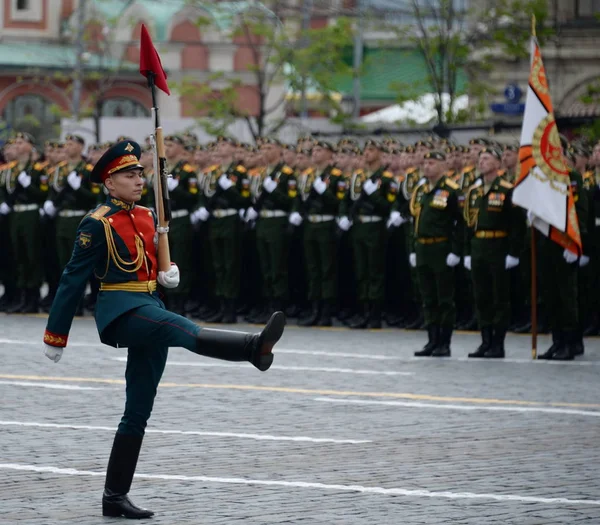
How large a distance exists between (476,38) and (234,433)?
23605 mm

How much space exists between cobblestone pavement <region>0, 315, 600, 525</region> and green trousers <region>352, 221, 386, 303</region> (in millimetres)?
2822

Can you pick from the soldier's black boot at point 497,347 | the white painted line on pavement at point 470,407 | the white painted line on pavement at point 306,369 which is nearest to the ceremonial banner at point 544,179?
the soldier's black boot at point 497,347

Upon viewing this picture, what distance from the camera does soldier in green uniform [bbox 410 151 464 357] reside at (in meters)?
15.1

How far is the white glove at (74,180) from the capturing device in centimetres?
1925

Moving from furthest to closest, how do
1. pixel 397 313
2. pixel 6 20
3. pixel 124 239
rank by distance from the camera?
pixel 6 20
pixel 397 313
pixel 124 239

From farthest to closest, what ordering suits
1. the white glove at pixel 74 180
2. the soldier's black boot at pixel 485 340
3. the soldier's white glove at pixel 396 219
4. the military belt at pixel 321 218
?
the white glove at pixel 74 180 → the military belt at pixel 321 218 → the soldier's white glove at pixel 396 219 → the soldier's black boot at pixel 485 340

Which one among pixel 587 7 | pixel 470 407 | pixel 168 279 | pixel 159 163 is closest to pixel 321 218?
pixel 470 407

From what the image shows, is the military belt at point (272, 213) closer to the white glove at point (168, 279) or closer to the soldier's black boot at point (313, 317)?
the soldier's black boot at point (313, 317)

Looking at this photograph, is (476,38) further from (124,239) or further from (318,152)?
(124,239)

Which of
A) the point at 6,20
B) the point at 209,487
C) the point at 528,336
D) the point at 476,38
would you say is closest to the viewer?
the point at 209,487

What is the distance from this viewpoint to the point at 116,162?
7953 millimetres

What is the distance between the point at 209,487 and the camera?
337 inches

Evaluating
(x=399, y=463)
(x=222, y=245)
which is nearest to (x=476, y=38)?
(x=222, y=245)

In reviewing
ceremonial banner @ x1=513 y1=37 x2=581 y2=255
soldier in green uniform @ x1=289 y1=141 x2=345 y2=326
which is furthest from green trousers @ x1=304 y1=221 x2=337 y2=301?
ceremonial banner @ x1=513 y1=37 x2=581 y2=255
